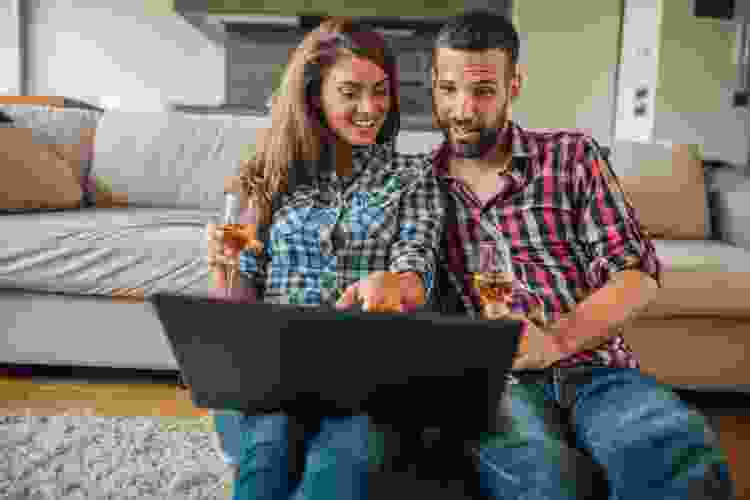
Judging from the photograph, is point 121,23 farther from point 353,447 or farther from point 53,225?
point 353,447

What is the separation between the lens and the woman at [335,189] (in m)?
1.01

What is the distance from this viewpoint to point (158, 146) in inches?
91.3

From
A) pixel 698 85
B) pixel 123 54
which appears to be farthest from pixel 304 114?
pixel 123 54

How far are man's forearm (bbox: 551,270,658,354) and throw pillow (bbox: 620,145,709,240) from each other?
1372 millimetres

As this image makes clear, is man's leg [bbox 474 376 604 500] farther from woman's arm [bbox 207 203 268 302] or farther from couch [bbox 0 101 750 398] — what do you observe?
couch [bbox 0 101 750 398]

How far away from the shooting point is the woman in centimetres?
101

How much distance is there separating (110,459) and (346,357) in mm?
960

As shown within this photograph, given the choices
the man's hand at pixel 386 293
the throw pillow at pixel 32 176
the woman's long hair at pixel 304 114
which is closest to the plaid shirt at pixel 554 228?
the man's hand at pixel 386 293

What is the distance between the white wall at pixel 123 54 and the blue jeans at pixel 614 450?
5.18 m

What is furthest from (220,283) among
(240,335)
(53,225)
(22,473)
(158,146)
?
(158,146)

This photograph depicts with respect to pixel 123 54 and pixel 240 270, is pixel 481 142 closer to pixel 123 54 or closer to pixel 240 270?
pixel 240 270

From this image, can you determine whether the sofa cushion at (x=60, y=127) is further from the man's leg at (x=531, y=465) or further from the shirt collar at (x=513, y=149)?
the man's leg at (x=531, y=465)

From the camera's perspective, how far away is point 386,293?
2.89 feet

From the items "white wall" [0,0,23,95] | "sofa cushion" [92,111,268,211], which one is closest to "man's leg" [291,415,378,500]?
"sofa cushion" [92,111,268,211]
